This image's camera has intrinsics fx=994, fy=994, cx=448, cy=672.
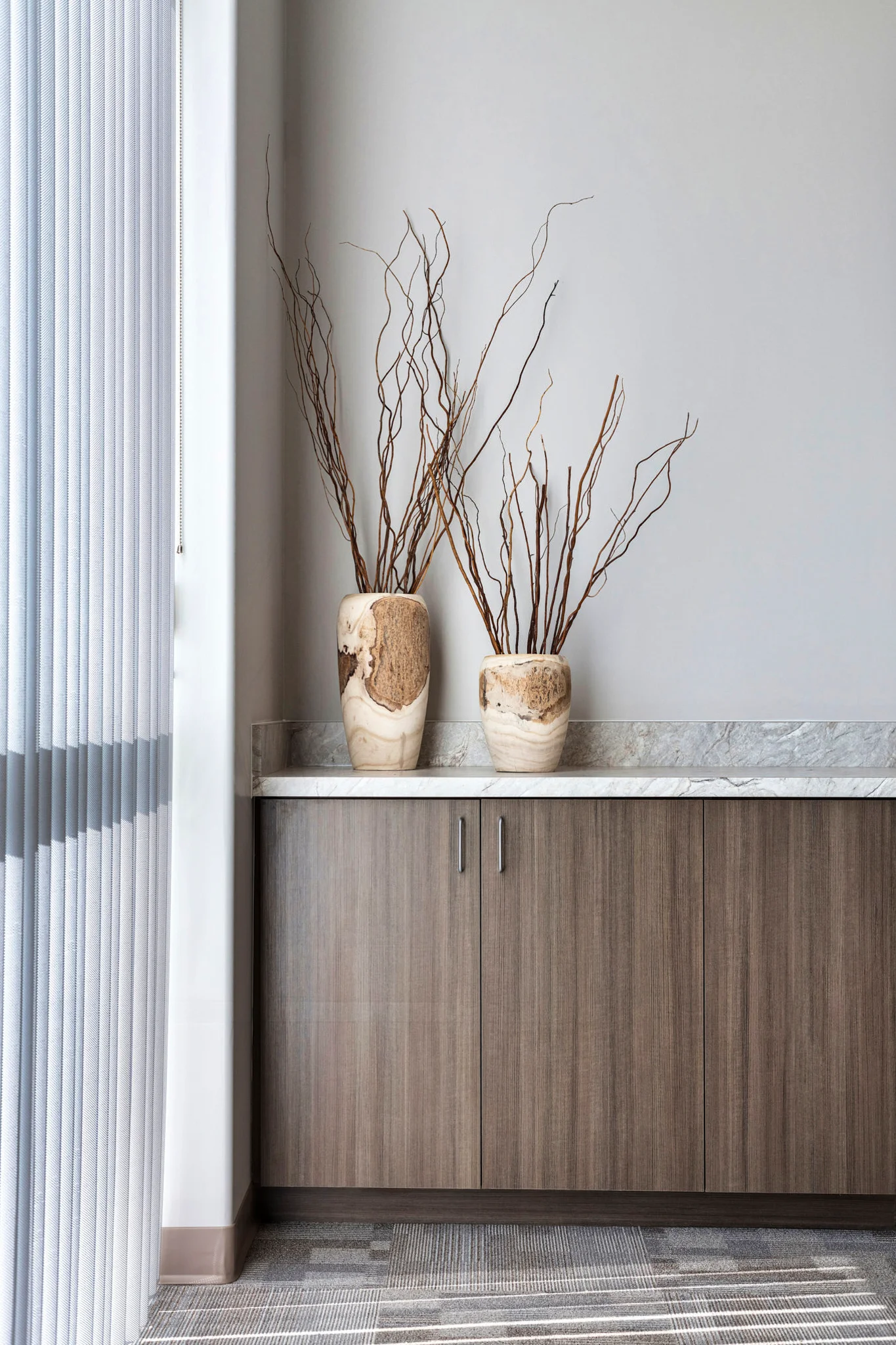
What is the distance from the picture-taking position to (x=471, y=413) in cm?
232

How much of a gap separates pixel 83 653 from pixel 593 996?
3.83ft

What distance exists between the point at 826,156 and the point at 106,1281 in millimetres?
2601

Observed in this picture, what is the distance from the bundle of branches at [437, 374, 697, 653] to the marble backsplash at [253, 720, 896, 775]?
24 centimetres

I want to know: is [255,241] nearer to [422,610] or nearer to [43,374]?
[422,610]

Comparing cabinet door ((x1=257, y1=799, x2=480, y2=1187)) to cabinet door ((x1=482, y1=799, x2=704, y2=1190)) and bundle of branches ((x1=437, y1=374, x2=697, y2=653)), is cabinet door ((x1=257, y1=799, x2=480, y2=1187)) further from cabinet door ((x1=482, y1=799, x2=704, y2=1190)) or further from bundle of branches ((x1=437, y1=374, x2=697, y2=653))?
bundle of branches ((x1=437, y1=374, x2=697, y2=653))

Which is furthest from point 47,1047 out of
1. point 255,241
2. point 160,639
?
point 255,241

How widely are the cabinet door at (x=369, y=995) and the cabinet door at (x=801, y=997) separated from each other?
0.48 m

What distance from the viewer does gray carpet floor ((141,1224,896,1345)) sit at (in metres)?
1.62

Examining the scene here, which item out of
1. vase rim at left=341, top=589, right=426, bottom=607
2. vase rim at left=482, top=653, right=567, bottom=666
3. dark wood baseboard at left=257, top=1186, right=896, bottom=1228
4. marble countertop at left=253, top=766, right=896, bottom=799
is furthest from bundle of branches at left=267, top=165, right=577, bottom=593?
dark wood baseboard at left=257, top=1186, right=896, bottom=1228

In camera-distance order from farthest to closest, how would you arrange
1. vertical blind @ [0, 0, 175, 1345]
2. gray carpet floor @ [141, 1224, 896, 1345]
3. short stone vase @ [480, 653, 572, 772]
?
1. short stone vase @ [480, 653, 572, 772]
2. gray carpet floor @ [141, 1224, 896, 1345]
3. vertical blind @ [0, 0, 175, 1345]

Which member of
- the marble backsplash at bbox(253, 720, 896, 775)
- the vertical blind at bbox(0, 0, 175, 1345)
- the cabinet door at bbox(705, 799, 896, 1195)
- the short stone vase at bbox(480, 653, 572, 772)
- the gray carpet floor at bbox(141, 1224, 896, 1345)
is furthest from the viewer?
the marble backsplash at bbox(253, 720, 896, 775)

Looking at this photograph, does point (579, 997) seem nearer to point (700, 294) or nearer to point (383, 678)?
point (383, 678)

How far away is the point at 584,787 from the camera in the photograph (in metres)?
1.91

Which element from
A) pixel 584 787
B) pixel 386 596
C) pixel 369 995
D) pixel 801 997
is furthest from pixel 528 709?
pixel 801 997
